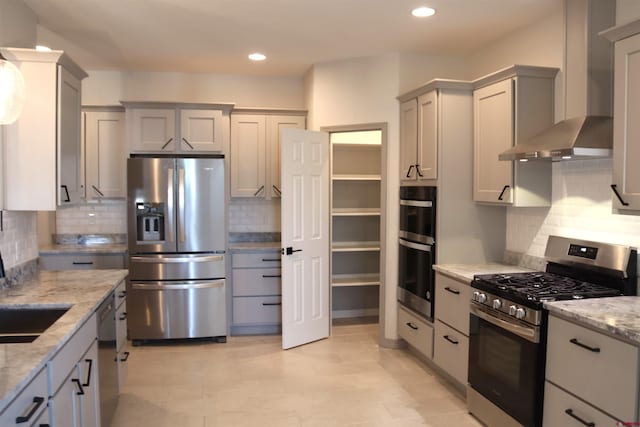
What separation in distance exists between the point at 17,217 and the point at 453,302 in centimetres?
300

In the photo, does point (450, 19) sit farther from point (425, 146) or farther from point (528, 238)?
point (528, 238)

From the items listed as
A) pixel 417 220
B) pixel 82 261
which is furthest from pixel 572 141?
pixel 82 261

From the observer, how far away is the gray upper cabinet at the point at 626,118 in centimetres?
239

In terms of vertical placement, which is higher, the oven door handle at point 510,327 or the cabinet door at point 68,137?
the cabinet door at point 68,137

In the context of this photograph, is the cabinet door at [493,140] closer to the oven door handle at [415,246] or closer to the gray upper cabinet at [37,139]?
the oven door handle at [415,246]

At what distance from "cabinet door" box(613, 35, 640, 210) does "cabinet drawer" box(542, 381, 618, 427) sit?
0.99 meters

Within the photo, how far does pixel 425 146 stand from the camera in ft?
13.1

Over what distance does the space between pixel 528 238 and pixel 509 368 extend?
1231mm

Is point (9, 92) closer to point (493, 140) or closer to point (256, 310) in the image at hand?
point (493, 140)

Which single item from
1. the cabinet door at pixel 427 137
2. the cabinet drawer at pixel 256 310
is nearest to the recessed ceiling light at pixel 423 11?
the cabinet door at pixel 427 137

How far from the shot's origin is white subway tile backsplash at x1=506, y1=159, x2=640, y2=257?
291 cm

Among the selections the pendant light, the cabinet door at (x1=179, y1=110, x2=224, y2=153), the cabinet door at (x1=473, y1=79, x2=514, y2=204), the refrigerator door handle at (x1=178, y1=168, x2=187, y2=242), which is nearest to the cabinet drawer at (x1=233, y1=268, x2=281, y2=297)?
the refrigerator door handle at (x1=178, y1=168, x2=187, y2=242)

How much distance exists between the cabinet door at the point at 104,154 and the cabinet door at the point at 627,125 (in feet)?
14.0

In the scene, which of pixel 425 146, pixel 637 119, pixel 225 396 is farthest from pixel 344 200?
pixel 637 119
